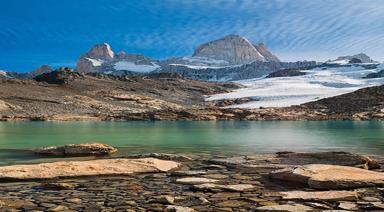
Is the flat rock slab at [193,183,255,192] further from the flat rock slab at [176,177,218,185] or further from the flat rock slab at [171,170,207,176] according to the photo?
the flat rock slab at [171,170,207,176]

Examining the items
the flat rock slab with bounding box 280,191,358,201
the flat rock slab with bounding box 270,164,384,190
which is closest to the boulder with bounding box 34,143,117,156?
the flat rock slab with bounding box 270,164,384,190

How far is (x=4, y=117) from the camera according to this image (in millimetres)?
116188

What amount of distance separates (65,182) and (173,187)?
419 cm

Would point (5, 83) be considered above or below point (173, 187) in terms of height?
above

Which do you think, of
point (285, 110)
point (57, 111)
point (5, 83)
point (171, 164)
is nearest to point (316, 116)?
point (285, 110)

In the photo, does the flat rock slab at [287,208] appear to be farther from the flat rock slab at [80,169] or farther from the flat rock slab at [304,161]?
the flat rock slab at [304,161]

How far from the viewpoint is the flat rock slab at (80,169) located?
1879cm

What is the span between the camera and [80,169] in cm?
1995

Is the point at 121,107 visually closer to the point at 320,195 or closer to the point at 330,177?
the point at 330,177

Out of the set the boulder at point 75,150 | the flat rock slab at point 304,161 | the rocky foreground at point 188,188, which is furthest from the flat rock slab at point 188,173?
the boulder at point 75,150

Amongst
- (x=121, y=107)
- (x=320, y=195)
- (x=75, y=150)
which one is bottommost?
(x=320, y=195)

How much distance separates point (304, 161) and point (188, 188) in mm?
9293

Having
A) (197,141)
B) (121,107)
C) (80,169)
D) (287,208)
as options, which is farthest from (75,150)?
(121,107)

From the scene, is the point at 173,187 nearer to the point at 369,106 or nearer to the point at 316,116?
the point at 316,116
